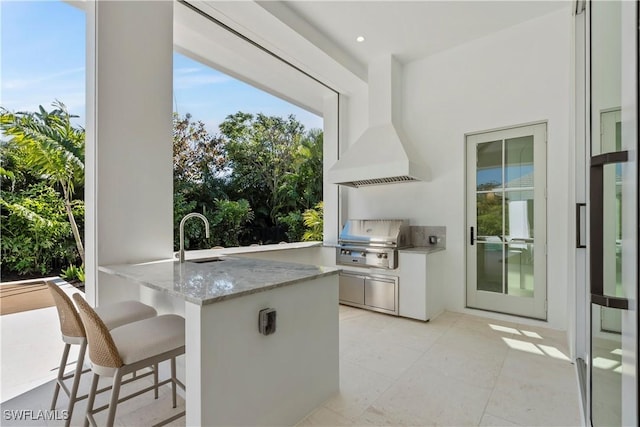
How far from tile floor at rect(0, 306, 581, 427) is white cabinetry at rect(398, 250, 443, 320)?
0.32 metres

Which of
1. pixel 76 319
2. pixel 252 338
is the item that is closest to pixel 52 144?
pixel 76 319

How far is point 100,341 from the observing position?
133 cm

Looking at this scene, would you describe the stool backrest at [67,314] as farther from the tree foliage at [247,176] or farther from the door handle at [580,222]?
the door handle at [580,222]

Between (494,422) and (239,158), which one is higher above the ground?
(239,158)

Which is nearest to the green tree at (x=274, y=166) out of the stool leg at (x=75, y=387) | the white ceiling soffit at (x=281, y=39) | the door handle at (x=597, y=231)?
the white ceiling soffit at (x=281, y=39)

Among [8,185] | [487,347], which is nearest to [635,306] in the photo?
[487,347]

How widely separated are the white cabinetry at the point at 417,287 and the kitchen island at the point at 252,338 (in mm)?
1835

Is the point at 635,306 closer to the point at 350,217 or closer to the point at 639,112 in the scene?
the point at 639,112

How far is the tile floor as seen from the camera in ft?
6.09

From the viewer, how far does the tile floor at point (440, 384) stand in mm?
1857

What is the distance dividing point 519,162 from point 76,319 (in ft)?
14.0

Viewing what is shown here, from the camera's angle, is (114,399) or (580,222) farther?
(580,222)

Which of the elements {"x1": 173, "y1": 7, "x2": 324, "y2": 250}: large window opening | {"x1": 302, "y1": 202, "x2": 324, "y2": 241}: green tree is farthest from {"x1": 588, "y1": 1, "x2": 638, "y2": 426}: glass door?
{"x1": 302, "y1": 202, "x2": 324, "y2": 241}: green tree

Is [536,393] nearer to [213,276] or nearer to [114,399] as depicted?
[213,276]
